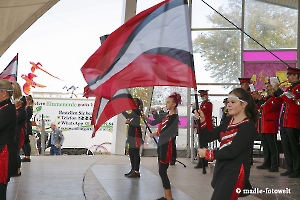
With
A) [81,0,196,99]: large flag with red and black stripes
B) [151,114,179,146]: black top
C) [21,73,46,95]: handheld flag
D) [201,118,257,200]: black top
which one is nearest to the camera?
[201,118,257,200]: black top

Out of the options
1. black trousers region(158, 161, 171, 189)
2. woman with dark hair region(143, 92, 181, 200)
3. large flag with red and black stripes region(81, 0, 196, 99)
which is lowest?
black trousers region(158, 161, 171, 189)

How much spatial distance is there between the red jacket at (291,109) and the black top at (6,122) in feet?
15.2

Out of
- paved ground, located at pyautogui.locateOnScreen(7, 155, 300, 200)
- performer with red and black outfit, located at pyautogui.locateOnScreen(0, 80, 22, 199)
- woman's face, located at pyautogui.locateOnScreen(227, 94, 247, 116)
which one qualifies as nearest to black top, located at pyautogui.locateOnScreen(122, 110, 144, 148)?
paved ground, located at pyautogui.locateOnScreen(7, 155, 300, 200)

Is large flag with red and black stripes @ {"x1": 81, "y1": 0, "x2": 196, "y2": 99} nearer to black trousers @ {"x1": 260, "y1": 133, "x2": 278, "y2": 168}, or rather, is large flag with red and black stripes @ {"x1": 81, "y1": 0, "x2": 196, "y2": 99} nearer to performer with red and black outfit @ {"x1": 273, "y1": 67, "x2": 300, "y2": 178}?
performer with red and black outfit @ {"x1": 273, "y1": 67, "x2": 300, "y2": 178}

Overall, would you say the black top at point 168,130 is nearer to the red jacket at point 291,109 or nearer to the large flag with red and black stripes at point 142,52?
the large flag with red and black stripes at point 142,52

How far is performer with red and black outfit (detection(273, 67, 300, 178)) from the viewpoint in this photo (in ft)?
25.1

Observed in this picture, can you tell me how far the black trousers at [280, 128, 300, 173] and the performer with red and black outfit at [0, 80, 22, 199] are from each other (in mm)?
4768

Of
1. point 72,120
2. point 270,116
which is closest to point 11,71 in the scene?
point 270,116

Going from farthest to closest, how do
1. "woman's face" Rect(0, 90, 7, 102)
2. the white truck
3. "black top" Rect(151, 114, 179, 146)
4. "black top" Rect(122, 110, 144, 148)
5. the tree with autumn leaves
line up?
the white truck, the tree with autumn leaves, "black top" Rect(122, 110, 144, 148), "black top" Rect(151, 114, 179, 146), "woman's face" Rect(0, 90, 7, 102)

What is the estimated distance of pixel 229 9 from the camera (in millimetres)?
13672

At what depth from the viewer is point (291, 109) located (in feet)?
25.6

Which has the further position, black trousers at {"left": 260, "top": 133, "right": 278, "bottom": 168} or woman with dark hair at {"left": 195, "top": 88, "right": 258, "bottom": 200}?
black trousers at {"left": 260, "top": 133, "right": 278, "bottom": 168}

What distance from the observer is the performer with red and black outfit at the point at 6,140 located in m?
4.46

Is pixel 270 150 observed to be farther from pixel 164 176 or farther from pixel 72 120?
pixel 72 120
